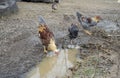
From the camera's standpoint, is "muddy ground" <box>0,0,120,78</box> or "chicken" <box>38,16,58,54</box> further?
"chicken" <box>38,16,58,54</box>

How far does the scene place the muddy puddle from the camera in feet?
26.4

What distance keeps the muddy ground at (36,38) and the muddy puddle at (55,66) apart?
0.61 feet

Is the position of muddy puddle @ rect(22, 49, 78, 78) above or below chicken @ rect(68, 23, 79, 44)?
below

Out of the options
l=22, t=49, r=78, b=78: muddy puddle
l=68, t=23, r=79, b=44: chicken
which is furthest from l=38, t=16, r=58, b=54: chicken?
l=68, t=23, r=79, b=44: chicken

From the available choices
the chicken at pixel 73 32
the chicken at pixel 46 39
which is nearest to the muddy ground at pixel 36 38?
the chicken at pixel 73 32

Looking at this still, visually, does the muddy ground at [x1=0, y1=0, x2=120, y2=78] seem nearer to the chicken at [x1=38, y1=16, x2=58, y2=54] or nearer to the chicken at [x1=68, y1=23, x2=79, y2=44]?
the chicken at [x1=68, y1=23, x2=79, y2=44]

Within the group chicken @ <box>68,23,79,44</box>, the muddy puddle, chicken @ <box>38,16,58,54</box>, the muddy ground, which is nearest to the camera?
the muddy puddle

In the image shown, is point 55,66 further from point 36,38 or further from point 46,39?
point 36,38

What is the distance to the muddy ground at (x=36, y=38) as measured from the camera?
8359 mm

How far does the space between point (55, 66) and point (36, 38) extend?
7.27 feet

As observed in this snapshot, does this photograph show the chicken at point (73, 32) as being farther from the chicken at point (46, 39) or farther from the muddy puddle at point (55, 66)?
the chicken at point (46, 39)

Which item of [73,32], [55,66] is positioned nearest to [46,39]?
[55,66]

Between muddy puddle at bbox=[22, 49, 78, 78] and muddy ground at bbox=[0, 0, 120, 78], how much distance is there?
19cm

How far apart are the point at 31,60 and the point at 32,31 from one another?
110 inches
